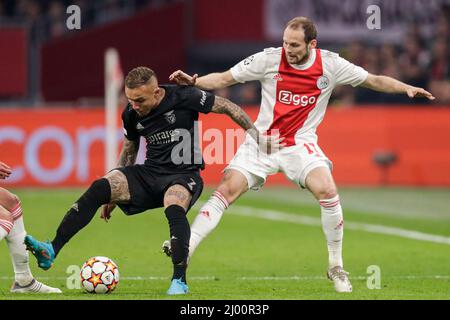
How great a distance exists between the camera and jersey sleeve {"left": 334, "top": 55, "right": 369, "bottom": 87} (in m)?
10.6

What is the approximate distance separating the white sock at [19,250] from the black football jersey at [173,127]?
3.92 feet

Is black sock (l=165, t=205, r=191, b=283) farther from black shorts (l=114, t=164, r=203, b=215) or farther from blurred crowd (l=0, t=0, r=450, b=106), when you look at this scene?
blurred crowd (l=0, t=0, r=450, b=106)

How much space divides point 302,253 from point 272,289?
3.51m

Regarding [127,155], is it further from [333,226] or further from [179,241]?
[333,226]

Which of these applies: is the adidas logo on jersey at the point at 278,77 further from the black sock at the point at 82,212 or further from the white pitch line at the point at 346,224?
the white pitch line at the point at 346,224

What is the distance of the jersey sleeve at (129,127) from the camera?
1017cm

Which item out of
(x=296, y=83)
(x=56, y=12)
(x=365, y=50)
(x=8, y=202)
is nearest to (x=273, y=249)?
(x=296, y=83)

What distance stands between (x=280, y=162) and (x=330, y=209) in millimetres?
666

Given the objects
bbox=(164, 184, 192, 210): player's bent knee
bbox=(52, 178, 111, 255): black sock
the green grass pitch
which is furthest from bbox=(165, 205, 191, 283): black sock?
bbox=(52, 178, 111, 255): black sock

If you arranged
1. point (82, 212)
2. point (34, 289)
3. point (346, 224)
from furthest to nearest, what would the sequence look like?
point (346, 224), point (34, 289), point (82, 212)

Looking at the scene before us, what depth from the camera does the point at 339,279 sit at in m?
10.1

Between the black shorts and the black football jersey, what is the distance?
75 millimetres

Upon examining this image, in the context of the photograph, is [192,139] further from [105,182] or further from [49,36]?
[49,36]

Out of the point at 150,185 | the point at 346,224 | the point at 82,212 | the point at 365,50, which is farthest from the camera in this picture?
the point at 365,50
